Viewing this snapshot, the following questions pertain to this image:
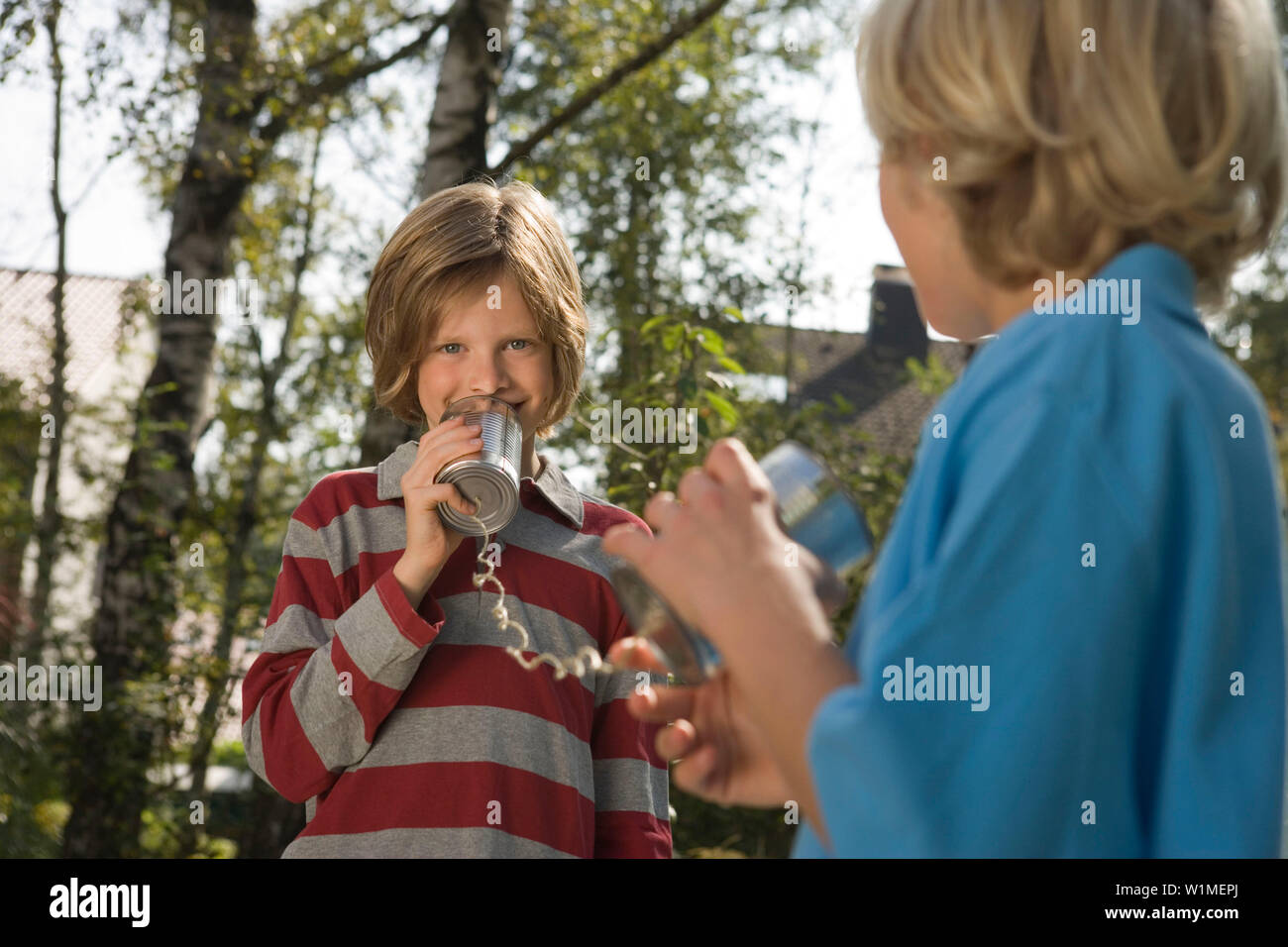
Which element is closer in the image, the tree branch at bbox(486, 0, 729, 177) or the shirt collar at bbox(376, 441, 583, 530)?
the shirt collar at bbox(376, 441, 583, 530)

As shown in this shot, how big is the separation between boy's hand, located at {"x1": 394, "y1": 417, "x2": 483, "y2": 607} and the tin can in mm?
830

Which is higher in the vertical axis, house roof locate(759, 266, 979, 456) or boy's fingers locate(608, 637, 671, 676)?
house roof locate(759, 266, 979, 456)

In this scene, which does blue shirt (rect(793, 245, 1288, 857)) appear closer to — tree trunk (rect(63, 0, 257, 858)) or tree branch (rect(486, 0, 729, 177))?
tree branch (rect(486, 0, 729, 177))

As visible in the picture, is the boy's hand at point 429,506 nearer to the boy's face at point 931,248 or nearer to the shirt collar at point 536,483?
the shirt collar at point 536,483

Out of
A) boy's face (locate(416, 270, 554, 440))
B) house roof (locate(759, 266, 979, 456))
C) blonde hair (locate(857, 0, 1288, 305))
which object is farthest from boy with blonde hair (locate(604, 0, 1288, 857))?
house roof (locate(759, 266, 979, 456))

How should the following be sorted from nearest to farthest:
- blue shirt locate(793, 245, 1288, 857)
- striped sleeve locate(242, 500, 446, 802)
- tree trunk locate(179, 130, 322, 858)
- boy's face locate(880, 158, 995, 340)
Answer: blue shirt locate(793, 245, 1288, 857)
boy's face locate(880, 158, 995, 340)
striped sleeve locate(242, 500, 446, 802)
tree trunk locate(179, 130, 322, 858)

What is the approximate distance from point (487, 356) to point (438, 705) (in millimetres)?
626

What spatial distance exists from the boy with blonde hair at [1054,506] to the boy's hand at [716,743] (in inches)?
6.0

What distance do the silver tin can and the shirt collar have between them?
225 millimetres

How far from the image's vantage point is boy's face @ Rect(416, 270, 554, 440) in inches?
87.2

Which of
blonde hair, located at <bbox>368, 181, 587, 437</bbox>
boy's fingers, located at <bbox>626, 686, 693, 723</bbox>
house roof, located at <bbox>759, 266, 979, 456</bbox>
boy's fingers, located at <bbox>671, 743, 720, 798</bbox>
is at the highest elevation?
house roof, located at <bbox>759, 266, 979, 456</bbox>

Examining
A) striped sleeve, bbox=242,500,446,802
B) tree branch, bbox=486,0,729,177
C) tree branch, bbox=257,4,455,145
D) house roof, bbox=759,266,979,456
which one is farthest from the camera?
house roof, bbox=759,266,979,456
